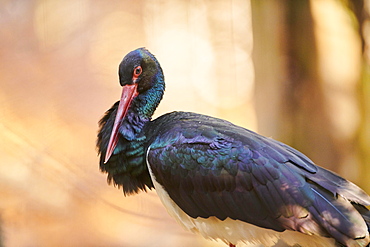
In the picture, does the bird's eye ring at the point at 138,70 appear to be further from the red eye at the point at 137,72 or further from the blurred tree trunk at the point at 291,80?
the blurred tree trunk at the point at 291,80

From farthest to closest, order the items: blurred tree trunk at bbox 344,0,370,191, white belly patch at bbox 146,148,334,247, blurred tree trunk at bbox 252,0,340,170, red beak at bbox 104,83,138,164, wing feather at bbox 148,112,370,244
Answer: blurred tree trunk at bbox 252,0,340,170, blurred tree trunk at bbox 344,0,370,191, red beak at bbox 104,83,138,164, white belly patch at bbox 146,148,334,247, wing feather at bbox 148,112,370,244

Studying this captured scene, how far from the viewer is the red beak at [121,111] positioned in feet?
8.45

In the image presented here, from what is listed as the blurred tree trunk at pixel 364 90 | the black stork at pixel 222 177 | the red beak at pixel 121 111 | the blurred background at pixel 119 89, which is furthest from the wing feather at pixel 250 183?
the blurred background at pixel 119 89

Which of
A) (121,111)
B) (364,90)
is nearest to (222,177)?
(121,111)

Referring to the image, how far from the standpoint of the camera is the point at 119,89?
4367mm

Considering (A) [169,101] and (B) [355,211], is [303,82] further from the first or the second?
(B) [355,211]

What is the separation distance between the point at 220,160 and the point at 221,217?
0.86 feet

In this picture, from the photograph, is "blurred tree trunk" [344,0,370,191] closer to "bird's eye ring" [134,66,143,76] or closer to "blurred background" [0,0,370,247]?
"blurred background" [0,0,370,247]

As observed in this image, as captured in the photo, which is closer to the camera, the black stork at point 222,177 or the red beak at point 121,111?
the black stork at point 222,177

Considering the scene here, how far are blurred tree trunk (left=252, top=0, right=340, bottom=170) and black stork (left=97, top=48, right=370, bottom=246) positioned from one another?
1.68 metres

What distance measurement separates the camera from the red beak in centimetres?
258

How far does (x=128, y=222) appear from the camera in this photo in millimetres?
4281

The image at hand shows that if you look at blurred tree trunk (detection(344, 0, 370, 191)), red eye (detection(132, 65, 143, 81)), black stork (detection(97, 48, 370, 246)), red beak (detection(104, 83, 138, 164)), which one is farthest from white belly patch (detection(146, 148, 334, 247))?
blurred tree trunk (detection(344, 0, 370, 191))

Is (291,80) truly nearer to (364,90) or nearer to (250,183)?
(364,90)
